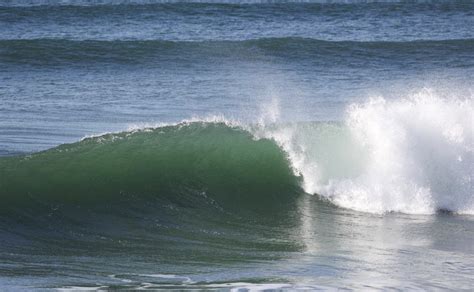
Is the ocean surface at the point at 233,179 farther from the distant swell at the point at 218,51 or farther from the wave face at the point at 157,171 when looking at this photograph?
the distant swell at the point at 218,51

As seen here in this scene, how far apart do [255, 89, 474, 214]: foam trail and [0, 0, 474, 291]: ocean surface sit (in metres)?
0.02

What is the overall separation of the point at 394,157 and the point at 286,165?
1484mm

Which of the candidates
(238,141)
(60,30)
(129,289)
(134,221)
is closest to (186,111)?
(238,141)

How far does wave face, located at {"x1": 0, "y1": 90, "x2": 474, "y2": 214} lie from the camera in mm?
11117

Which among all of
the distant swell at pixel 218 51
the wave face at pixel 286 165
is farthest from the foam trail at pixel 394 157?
the distant swell at pixel 218 51

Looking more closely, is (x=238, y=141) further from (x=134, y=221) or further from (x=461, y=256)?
(x=461, y=256)

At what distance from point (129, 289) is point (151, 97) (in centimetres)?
1095

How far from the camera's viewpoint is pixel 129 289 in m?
7.37

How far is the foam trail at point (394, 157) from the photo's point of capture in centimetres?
1116

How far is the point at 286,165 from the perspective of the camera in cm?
1236

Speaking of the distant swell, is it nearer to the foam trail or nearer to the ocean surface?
the ocean surface

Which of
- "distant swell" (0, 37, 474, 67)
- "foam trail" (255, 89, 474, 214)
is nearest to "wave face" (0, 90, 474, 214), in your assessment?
"foam trail" (255, 89, 474, 214)

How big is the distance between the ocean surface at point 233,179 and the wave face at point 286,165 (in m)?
0.02

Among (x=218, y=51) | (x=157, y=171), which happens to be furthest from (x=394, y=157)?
(x=218, y=51)
